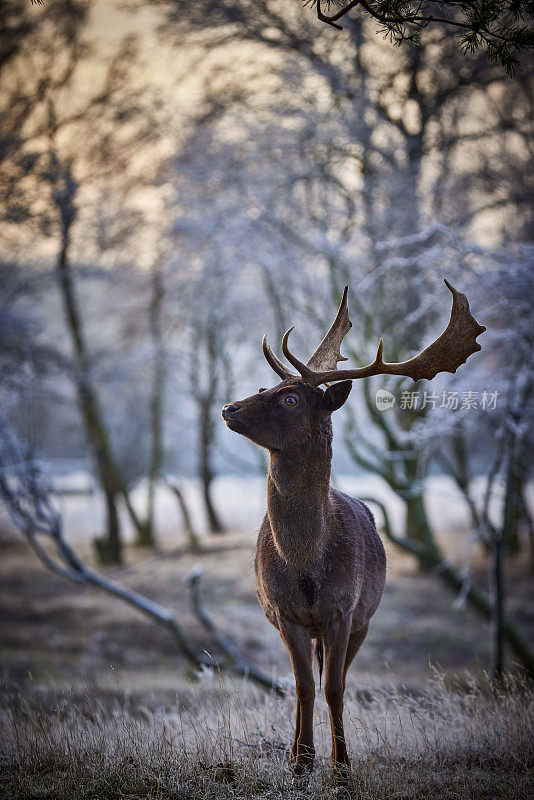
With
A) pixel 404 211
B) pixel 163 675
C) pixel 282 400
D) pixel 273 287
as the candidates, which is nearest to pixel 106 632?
pixel 163 675

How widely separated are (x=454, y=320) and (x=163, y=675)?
828 cm

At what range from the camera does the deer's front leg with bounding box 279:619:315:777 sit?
9.70 ft

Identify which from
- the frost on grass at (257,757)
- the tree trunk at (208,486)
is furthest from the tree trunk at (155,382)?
the frost on grass at (257,757)

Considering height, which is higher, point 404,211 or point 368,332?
point 404,211

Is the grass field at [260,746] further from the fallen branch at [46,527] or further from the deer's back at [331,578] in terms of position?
the fallen branch at [46,527]

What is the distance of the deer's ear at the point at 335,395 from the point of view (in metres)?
2.96

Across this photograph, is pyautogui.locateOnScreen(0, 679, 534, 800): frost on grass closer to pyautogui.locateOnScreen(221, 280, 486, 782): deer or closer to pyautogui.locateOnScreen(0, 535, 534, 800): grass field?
pyautogui.locateOnScreen(0, 535, 534, 800): grass field

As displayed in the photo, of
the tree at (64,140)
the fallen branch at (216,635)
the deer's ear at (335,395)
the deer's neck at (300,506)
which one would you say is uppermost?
the tree at (64,140)

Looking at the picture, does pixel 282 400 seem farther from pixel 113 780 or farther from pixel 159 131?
pixel 159 131

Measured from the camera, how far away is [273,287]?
31.6 ft

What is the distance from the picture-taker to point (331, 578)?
2971mm

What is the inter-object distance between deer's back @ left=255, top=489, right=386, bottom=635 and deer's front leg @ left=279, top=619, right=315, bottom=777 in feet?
0.20

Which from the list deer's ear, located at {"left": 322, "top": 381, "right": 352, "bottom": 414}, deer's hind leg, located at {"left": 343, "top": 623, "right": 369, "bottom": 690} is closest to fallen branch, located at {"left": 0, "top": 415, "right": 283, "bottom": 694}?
deer's hind leg, located at {"left": 343, "top": 623, "right": 369, "bottom": 690}

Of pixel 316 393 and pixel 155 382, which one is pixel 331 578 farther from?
pixel 155 382
